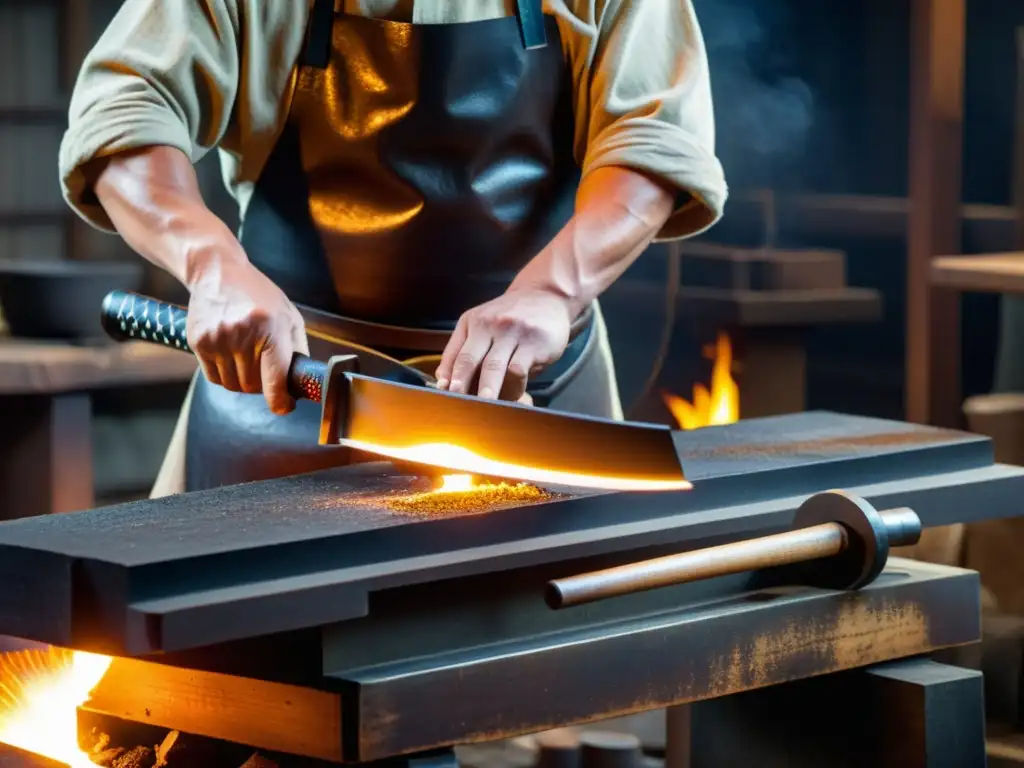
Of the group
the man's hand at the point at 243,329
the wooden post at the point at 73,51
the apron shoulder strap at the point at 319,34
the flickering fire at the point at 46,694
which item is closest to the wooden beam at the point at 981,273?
the apron shoulder strap at the point at 319,34

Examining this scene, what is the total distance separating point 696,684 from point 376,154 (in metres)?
0.87

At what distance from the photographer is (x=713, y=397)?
5.66m

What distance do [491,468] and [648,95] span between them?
0.76 m

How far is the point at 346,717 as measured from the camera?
1.64 metres

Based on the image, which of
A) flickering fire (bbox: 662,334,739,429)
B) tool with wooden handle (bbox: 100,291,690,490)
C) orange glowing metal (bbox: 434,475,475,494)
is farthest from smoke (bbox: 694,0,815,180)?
tool with wooden handle (bbox: 100,291,690,490)

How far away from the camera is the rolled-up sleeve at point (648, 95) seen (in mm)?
2340

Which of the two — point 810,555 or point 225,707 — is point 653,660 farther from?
point 225,707

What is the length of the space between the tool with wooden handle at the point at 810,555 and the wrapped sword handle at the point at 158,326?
0.44 metres

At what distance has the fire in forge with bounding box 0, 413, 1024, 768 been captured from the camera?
164cm

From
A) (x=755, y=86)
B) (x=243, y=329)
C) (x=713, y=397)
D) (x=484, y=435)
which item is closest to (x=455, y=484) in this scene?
(x=484, y=435)

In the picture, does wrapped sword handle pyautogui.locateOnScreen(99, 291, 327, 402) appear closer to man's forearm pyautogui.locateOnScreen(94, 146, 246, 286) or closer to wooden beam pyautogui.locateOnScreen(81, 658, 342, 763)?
man's forearm pyautogui.locateOnScreen(94, 146, 246, 286)

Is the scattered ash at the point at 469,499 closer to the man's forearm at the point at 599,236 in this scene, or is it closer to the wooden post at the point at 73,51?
the man's forearm at the point at 599,236

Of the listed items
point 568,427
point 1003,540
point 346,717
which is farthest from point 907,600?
point 1003,540

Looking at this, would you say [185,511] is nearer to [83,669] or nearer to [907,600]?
[83,669]
